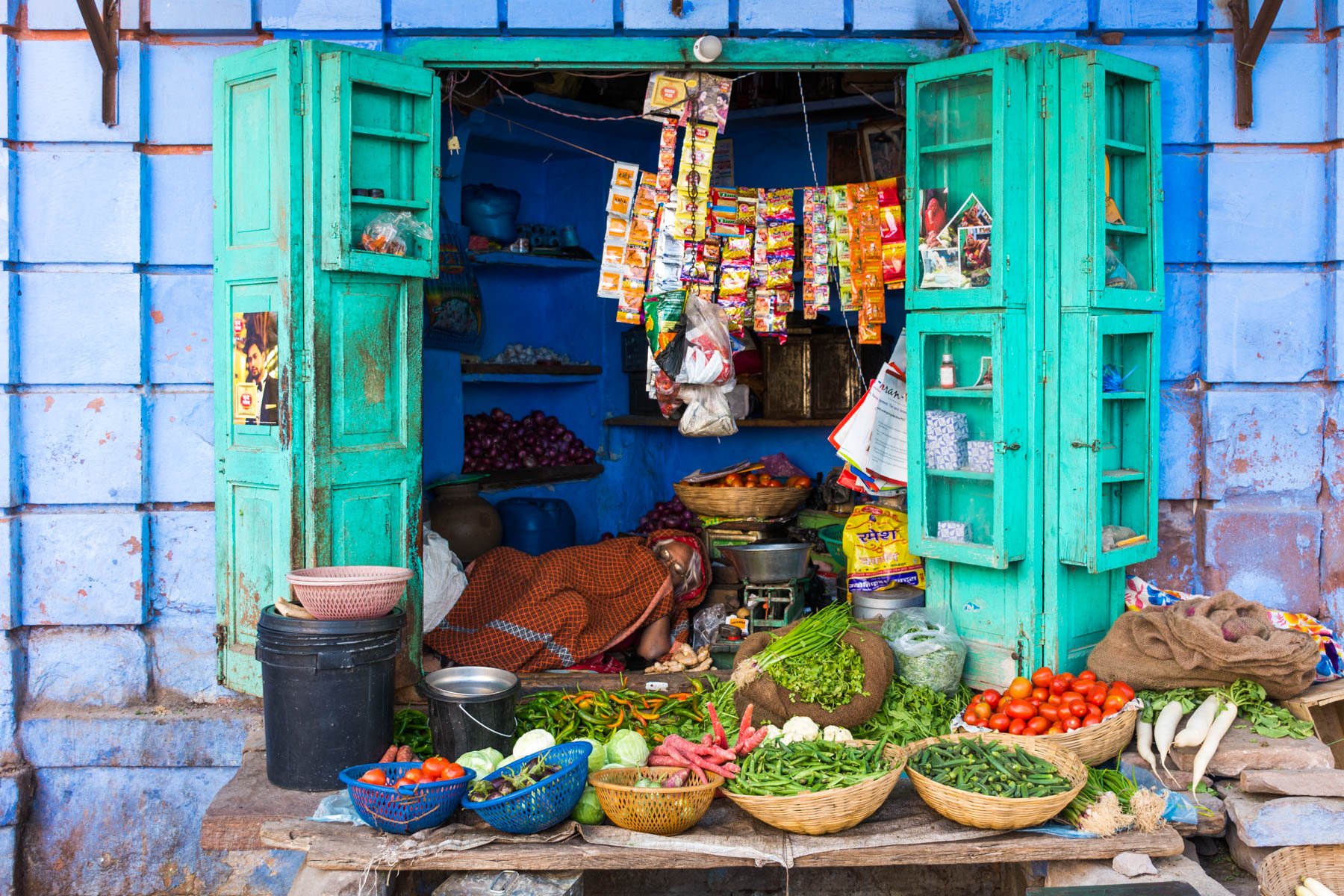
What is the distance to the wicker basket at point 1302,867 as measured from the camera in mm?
4062

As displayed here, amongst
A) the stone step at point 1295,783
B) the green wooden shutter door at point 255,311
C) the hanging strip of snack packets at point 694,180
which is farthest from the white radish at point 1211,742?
the green wooden shutter door at point 255,311

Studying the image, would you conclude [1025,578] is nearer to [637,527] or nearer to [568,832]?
[568,832]

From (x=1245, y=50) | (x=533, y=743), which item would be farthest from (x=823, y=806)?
(x=1245, y=50)

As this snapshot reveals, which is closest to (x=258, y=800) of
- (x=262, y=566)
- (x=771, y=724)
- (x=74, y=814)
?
(x=262, y=566)

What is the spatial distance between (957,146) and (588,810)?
10.5ft

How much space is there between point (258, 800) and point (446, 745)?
0.70 metres

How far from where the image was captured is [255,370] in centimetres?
494

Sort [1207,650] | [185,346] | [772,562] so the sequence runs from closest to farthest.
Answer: [1207,650], [185,346], [772,562]

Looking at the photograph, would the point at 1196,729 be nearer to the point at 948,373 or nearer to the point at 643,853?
the point at 948,373

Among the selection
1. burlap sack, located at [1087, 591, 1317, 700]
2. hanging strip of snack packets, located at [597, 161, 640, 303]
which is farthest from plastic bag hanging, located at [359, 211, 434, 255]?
burlap sack, located at [1087, 591, 1317, 700]

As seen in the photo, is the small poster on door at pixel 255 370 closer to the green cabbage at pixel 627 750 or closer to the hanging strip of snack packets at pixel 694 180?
the green cabbage at pixel 627 750

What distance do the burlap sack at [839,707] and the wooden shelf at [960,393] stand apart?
113 cm

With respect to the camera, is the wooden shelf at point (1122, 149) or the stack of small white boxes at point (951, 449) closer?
the wooden shelf at point (1122, 149)

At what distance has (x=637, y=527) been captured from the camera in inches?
348
